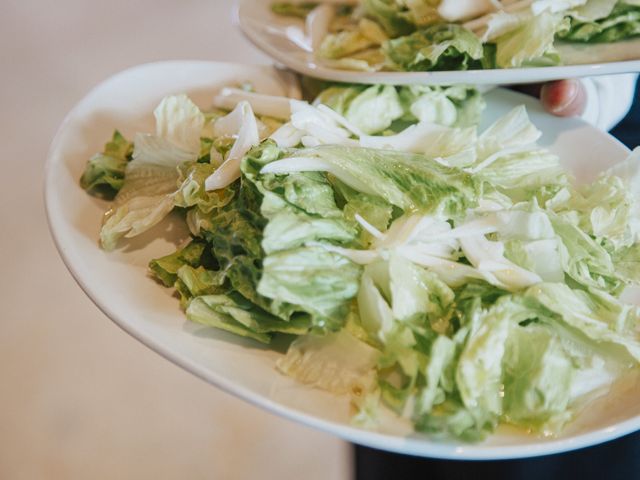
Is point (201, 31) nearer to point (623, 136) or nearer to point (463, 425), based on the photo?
point (623, 136)

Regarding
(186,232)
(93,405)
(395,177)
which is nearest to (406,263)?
(395,177)

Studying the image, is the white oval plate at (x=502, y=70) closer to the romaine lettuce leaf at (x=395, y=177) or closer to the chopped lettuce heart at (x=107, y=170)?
the romaine lettuce leaf at (x=395, y=177)

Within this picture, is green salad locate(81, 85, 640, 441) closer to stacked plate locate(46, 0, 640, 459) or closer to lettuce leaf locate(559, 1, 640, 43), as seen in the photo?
stacked plate locate(46, 0, 640, 459)

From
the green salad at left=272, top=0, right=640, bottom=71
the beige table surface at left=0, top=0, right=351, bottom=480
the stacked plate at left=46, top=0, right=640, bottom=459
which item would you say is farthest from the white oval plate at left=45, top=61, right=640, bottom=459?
the beige table surface at left=0, top=0, right=351, bottom=480

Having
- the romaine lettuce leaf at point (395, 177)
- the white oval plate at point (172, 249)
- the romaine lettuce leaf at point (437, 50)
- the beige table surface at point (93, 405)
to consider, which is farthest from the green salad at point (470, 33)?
the beige table surface at point (93, 405)

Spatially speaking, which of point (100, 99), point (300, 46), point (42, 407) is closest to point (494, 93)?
point (300, 46)
